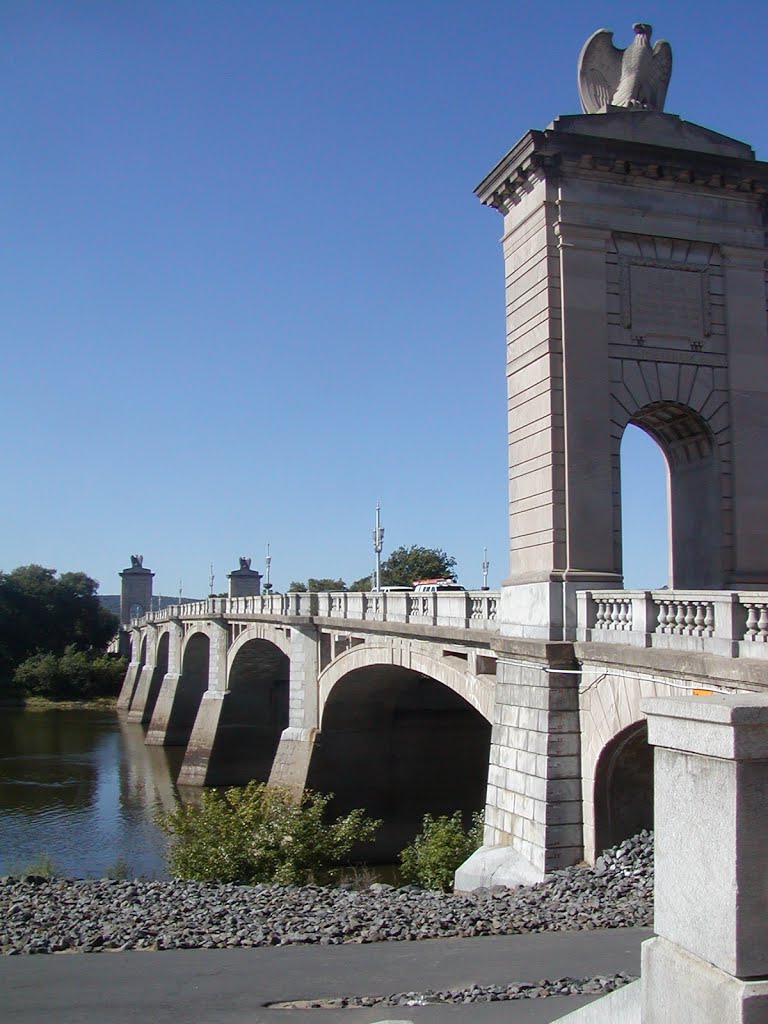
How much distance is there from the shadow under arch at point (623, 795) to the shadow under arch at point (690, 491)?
3.29 meters

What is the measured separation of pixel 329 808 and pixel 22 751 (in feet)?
86.8

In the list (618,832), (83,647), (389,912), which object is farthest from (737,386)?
(83,647)

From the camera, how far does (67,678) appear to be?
76.6 metres

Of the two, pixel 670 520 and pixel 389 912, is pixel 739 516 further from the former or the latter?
pixel 389 912

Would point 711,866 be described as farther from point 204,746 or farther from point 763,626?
point 204,746

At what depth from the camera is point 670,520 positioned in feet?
53.7

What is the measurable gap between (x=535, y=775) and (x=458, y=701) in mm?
16927

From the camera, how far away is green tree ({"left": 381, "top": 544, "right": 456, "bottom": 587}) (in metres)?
77.4

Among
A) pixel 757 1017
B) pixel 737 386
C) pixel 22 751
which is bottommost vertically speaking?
pixel 22 751

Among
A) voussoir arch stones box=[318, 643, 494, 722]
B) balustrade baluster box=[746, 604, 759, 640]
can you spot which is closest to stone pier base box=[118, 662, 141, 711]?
voussoir arch stones box=[318, 643, 494, 722]

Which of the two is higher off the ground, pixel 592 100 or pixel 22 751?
pixel 592 100

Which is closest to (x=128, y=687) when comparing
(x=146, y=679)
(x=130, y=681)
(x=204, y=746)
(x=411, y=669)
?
(x=130, y=681)

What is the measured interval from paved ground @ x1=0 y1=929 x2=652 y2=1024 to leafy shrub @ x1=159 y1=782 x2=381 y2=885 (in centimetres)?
863

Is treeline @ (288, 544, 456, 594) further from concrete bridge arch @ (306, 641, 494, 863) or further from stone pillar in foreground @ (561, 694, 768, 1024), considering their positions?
stone pillar in foreground @ (561, 694, 768, 1024)
